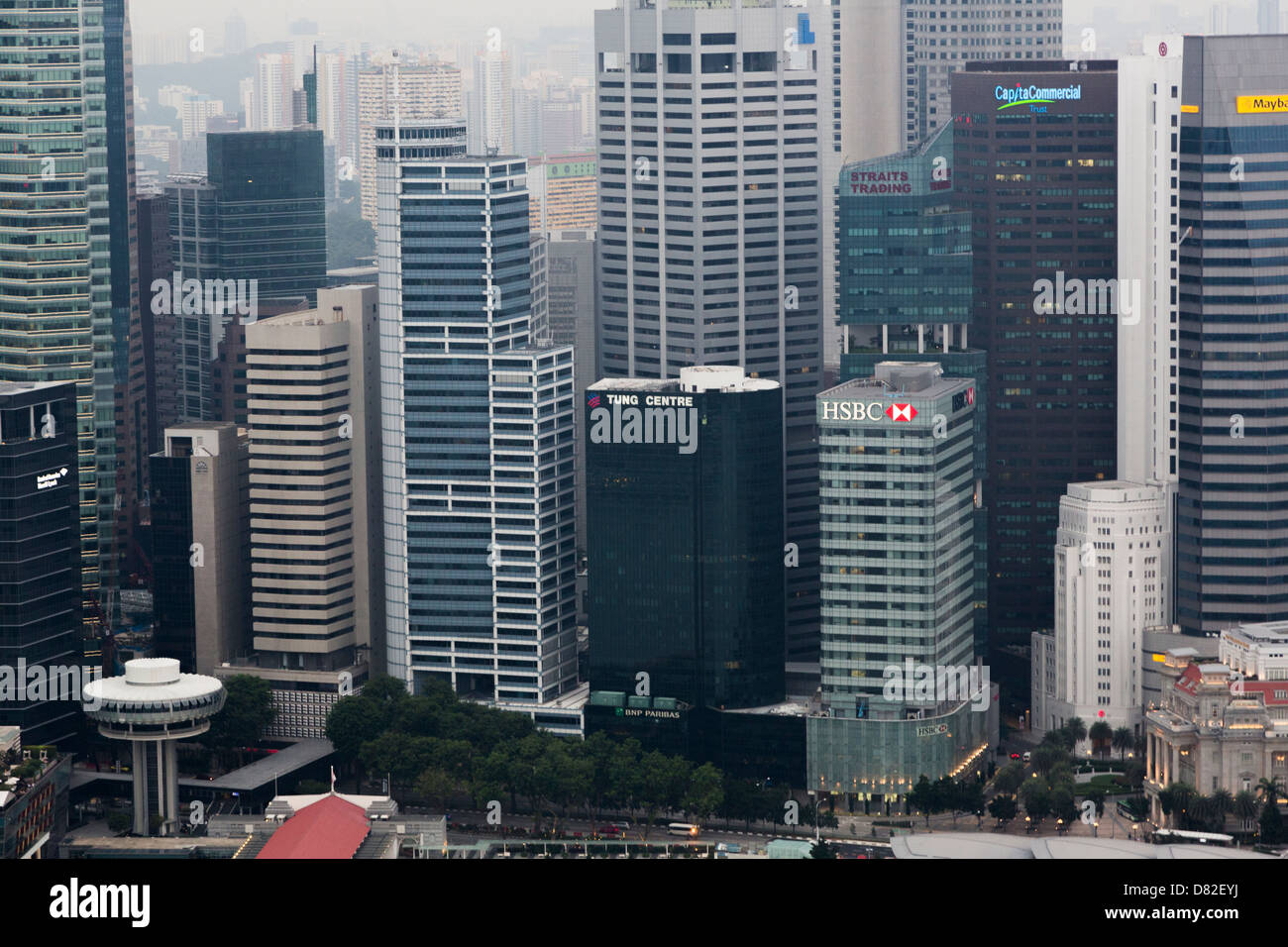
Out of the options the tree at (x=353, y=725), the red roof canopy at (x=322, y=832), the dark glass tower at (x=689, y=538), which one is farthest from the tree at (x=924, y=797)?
the tree at (x=353, y=725)

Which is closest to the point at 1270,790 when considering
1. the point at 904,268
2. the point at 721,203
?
the point at 904,268

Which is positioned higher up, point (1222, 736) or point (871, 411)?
point (871, 411)

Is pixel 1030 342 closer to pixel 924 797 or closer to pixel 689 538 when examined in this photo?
pixel 689 538

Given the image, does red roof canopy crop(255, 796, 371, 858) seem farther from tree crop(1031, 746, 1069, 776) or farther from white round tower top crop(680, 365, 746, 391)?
tree crop(1031, 746, 1069, 776)

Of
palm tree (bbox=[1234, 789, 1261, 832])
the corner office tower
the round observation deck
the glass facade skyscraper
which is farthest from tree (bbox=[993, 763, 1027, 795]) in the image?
the round observation deck
